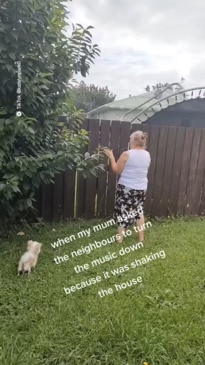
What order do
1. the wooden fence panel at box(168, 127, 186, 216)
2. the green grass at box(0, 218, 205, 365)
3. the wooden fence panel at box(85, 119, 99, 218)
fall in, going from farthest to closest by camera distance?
the wooden fence panel at box(168, 127, 186, 216), the wooden fence panel at box(85, 119, 99, 218), the green grass at box(0, 218, 205, 365)

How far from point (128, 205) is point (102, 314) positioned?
175cm

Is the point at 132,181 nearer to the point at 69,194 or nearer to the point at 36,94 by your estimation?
the point at 69,194

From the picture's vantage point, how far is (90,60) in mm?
3793

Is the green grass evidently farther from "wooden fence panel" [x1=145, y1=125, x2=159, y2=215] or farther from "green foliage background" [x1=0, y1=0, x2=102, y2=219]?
"wooden fence panel" [x1=145, y1=125, x2=159, y2=215]

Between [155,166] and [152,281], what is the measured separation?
248cm

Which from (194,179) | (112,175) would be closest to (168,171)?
(194,179)

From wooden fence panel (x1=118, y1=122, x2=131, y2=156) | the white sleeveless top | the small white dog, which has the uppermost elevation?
wooden fence panel (x1=118, y1=122, x2=131, y2=156)

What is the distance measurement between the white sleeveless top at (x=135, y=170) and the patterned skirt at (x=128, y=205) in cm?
7

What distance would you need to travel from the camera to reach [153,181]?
513cm

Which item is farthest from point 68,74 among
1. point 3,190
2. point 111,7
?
point 111,7

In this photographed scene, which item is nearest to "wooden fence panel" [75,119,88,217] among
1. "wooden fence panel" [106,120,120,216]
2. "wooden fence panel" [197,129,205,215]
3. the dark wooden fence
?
the dark wooden fence

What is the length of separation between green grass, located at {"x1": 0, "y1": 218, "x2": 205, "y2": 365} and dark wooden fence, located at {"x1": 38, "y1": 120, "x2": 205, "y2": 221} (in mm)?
1258

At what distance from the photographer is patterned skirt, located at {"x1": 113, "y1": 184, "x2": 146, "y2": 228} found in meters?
3.90

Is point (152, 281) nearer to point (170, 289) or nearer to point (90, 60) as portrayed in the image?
point (170, 289)
